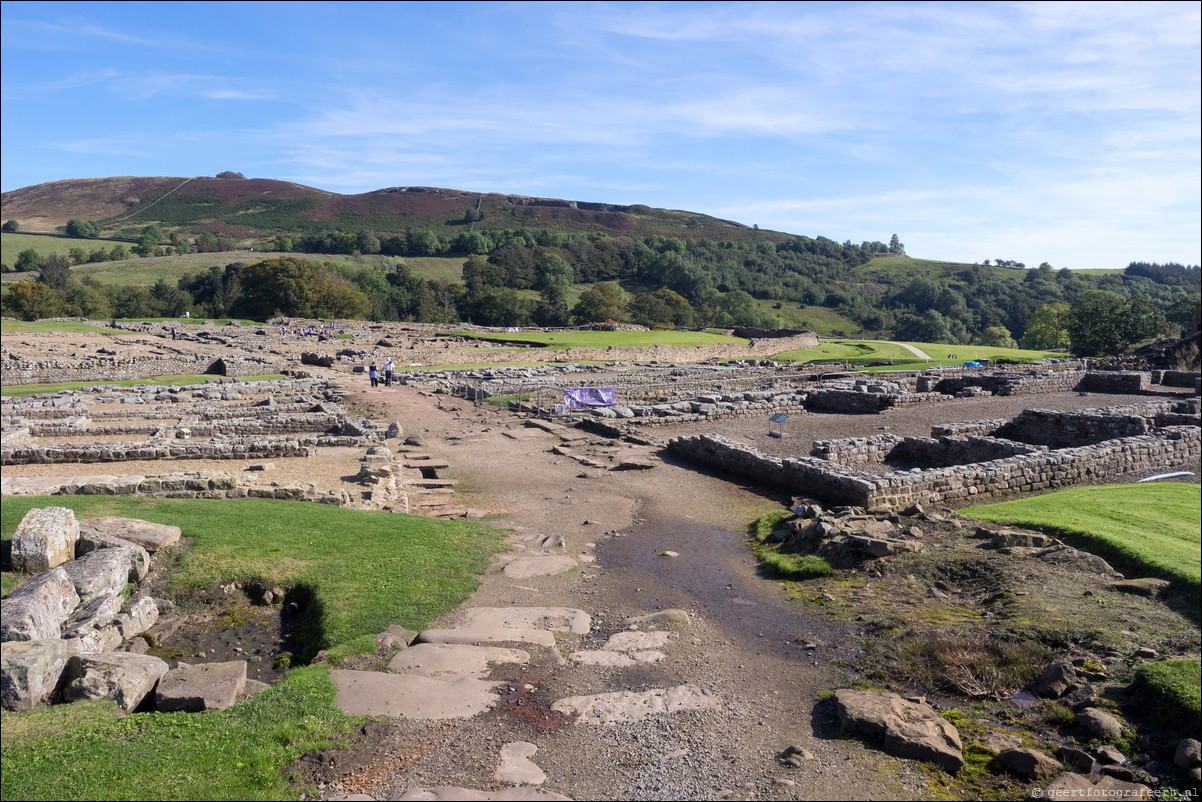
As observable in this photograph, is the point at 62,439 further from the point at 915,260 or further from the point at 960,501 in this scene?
the point at 915,260

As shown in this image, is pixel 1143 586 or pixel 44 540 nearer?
pixel 1143 586

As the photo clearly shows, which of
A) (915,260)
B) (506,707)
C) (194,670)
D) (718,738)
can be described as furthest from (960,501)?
(915,260)

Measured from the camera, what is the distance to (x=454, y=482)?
1524cm

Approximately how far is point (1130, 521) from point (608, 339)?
4465 cm

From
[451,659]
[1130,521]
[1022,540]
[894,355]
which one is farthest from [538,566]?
[894,355]

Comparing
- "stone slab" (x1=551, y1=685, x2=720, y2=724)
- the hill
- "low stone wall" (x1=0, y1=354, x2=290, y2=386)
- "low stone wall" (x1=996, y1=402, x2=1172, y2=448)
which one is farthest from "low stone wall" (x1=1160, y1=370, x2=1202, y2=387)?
the hill

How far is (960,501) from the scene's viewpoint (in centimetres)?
1332

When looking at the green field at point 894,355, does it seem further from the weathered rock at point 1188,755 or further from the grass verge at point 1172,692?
the weathered rock at point 1188,755

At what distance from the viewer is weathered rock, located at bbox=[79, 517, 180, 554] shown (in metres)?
9.36

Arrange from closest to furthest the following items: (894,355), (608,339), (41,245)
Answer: (894,355)
(608,339)
(41,245)

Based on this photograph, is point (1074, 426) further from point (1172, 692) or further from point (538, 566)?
point (538, 566)

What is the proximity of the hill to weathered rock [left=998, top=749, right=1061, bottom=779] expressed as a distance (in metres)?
126

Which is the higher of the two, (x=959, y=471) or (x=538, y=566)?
(x=959, y=471)

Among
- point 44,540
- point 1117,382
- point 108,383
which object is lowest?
point 108,383
